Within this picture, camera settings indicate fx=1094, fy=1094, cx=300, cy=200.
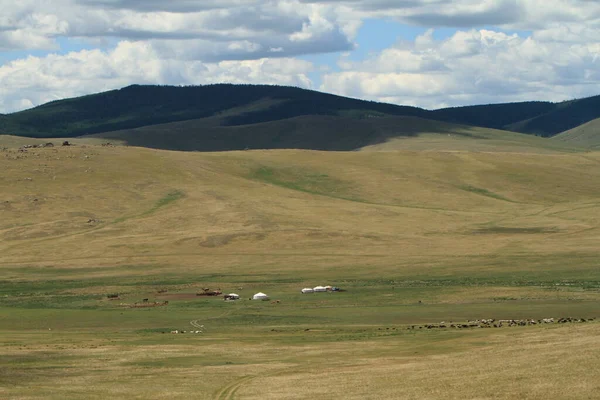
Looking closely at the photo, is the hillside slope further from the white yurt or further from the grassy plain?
the white yurt

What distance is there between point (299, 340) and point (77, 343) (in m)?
16.7

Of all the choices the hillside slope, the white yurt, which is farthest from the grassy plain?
the white yurt

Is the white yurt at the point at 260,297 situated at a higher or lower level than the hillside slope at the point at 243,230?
lower

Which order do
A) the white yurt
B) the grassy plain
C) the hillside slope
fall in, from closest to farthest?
the grassy plain, the white yurt, the hillside slope

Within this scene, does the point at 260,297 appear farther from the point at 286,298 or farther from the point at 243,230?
the point at 243,230

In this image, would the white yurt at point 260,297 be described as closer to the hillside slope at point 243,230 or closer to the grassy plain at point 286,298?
the grassy plain at point 286,298

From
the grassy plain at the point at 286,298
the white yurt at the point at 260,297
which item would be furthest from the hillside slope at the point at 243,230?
the white yurt at the point at 260,297

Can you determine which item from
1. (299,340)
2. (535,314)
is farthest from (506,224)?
(299,340)

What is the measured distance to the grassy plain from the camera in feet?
201

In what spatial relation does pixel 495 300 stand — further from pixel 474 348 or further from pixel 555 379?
pixel 555 379

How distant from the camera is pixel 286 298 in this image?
115125 millimetres

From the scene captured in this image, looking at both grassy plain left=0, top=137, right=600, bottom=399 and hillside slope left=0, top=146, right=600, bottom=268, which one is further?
hillside slope left=0, top=146, right=600, bottom=268

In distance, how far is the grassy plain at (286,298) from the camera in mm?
61156

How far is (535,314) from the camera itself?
95.1 m
